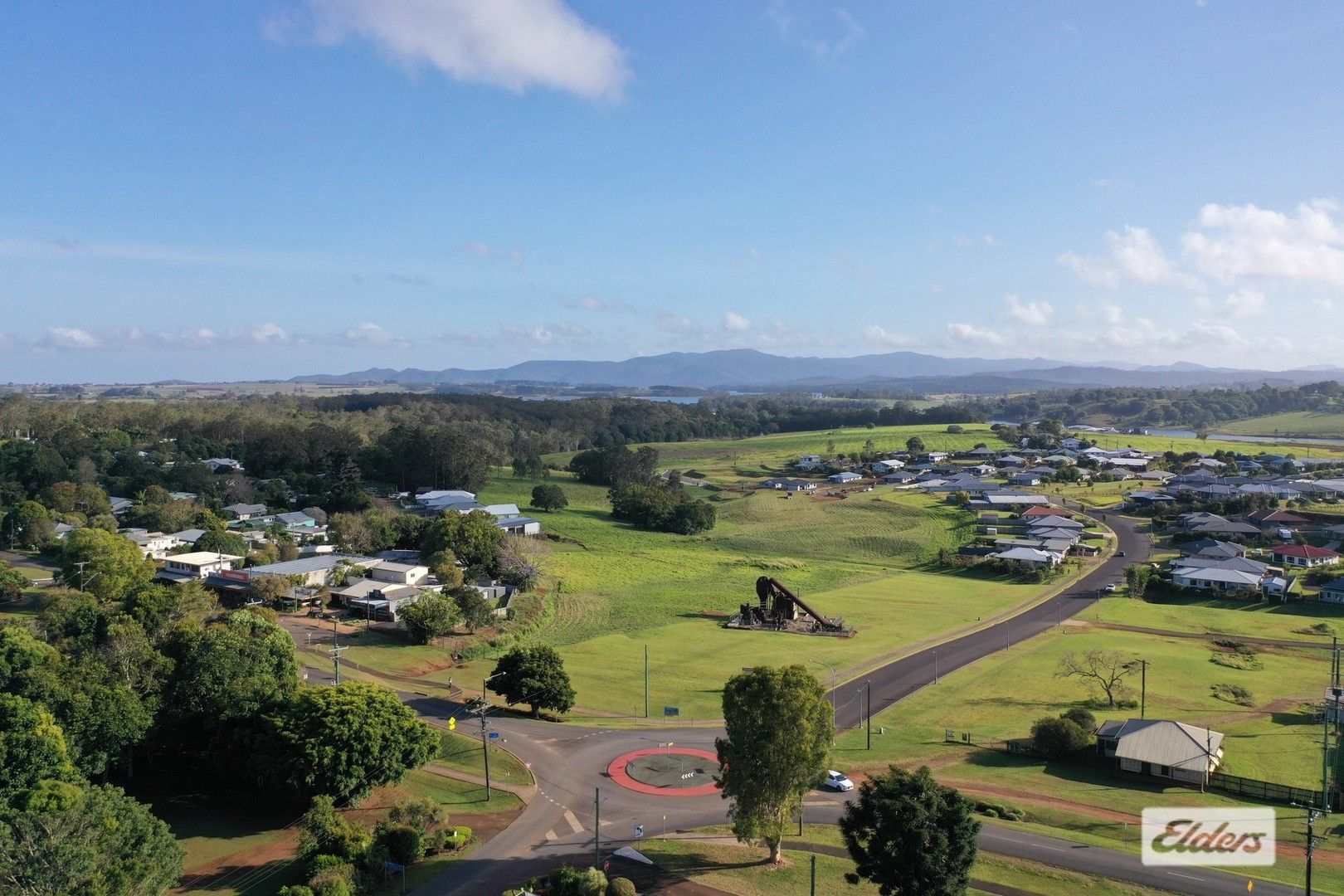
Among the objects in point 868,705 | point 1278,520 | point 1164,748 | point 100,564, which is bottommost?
point 868,705

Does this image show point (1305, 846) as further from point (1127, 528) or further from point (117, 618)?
point (1127, 528)

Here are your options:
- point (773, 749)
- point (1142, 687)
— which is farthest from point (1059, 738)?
point (773, 749)

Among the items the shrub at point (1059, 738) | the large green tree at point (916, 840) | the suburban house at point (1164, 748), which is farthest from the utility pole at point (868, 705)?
the large green tree at point (916, 840)

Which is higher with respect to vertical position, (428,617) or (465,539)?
(465,539)

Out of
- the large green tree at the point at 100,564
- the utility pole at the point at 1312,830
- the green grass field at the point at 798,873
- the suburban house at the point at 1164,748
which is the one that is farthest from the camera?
the large green tree at the point at 100,564

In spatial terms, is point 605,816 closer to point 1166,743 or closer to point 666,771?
point 666,771

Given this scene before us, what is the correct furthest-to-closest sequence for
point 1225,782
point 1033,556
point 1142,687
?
point 1033,556 → point 1142,687 → point 1225,782

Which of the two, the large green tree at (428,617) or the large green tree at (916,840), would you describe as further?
the large green tree at (428,617)

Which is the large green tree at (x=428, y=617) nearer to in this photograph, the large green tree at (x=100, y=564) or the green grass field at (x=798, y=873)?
the large green tree at (x=100, y=564)
